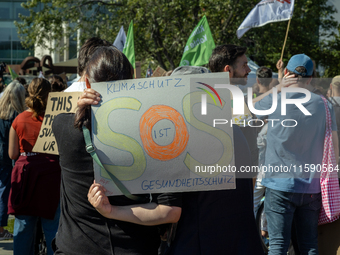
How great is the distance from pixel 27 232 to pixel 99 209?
224cm

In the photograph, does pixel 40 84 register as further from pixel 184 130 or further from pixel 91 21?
pixel 91 21

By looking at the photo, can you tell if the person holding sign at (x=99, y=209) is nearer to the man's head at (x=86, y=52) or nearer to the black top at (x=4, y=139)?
the man's head at (x=86, y=52)

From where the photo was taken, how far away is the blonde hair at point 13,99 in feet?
15.0

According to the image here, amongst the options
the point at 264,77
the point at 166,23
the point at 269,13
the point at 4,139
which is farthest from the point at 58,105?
the point at 166,23

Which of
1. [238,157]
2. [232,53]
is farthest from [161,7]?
[238,157]

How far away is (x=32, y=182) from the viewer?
3660mm

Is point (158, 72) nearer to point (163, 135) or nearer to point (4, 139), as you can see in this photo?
point (4, 139)

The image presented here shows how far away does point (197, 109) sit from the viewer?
1773mm

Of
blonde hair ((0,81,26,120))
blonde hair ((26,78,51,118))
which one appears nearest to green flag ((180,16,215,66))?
blonde hair ((0,81,26,120))

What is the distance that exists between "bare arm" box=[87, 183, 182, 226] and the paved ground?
3.78 m

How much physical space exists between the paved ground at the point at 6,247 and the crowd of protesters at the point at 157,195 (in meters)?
0.15

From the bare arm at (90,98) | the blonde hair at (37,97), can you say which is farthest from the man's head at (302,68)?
the blonde hair at (37,97)

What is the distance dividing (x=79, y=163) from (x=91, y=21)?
16.0m

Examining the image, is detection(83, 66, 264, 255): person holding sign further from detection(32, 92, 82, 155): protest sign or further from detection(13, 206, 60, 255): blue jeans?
detection(13, 206, 60, 255): blue jeans
